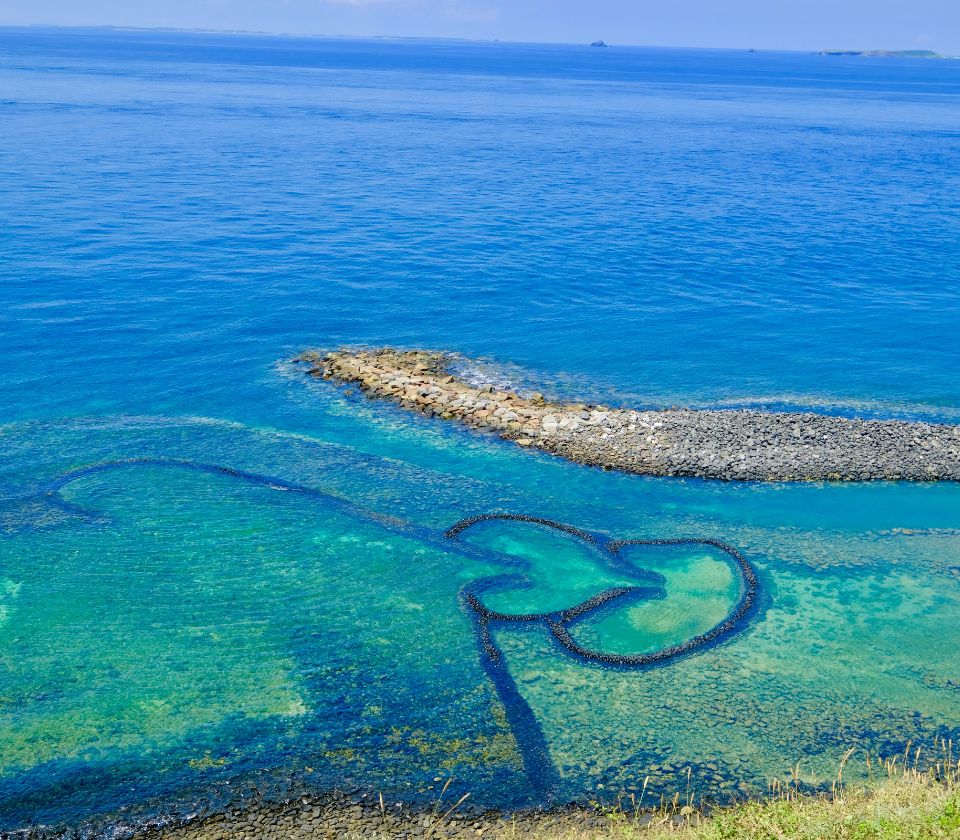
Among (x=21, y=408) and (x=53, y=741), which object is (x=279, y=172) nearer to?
(x=21, y=408)

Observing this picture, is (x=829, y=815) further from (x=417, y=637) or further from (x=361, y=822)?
(x=417, y=637)

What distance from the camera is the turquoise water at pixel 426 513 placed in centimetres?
2192

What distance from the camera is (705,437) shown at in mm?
36812

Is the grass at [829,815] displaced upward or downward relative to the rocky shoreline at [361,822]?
upward

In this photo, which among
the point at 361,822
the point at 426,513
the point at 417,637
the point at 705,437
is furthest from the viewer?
the point at 705,437

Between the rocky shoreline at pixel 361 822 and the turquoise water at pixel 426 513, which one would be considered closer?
the rocky shoreline at pixel 361 822

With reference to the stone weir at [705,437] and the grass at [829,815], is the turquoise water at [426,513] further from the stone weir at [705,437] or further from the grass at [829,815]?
the stone weir at [705,437]

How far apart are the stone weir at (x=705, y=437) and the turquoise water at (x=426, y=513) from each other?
0.99m

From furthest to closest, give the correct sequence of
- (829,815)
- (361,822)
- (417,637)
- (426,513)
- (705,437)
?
(705,437) < (426,513) < (417,637) < (361,822) < (829,815)

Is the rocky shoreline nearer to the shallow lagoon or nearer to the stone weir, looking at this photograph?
the shallow lagoon

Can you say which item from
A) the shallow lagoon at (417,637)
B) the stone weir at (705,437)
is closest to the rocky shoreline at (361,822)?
the shallow lagoon at (417,637)

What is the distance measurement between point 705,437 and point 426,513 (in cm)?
1244

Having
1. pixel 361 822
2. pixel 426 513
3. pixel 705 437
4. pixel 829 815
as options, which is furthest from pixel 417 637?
pixel 705 437

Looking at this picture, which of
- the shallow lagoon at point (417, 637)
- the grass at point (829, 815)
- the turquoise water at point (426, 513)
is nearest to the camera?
the grass at point (829, 815)
